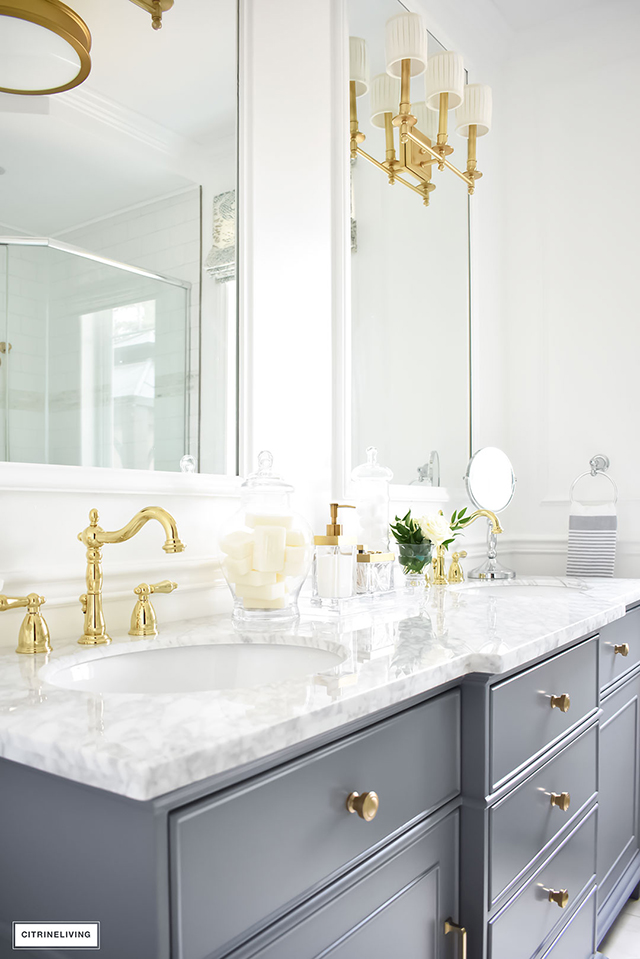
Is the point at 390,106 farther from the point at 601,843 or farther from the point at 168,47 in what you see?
the point at 601,843

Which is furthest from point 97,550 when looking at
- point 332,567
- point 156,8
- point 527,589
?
point 527,589

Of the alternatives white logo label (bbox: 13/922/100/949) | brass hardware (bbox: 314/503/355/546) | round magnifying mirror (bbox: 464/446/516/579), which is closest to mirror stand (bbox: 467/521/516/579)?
round magnifying mirror (bbox: 464/446/516/579)

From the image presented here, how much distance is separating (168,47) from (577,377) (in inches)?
70.6

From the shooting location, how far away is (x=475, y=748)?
3.56 feet

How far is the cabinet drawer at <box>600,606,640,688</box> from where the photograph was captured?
1652mm

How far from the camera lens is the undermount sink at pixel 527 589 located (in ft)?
6.24

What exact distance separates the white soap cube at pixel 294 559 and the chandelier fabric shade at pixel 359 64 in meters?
1.35

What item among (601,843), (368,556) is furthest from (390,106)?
(601,843)

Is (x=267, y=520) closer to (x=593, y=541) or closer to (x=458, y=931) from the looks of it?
(x=458, y=931)

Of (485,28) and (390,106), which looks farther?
(485,28)

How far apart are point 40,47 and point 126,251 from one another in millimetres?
307

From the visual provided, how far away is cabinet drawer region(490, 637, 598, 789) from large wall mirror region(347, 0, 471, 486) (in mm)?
744

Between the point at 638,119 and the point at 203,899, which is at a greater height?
the point at 638,119

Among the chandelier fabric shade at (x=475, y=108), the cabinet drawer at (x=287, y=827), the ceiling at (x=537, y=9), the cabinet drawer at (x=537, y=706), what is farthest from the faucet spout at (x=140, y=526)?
the ceiling at (x=537, y=9)
